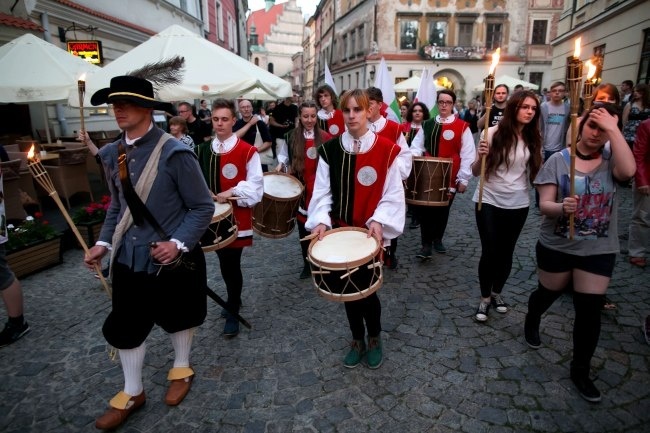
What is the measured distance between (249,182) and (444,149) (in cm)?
286

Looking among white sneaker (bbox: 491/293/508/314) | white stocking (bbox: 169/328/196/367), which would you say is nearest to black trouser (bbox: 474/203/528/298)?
white sneaker (bbox: 491/293/508/314)

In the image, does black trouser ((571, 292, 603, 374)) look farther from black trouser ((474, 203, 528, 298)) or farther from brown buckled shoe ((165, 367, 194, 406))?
brown buckled shoe ((165, 367, 194, 406))

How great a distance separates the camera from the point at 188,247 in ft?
8.75

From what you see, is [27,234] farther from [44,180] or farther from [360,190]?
[360,190]

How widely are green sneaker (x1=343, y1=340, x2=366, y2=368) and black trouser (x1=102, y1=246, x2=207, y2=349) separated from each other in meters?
1.30

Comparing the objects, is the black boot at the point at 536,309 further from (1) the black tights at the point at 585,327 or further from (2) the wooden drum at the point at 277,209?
(2) the wooden drum at the point at 277,209

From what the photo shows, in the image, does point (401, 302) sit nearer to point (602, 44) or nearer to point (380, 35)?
point (602, 44)

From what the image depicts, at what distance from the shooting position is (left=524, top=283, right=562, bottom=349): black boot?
3.25 meters

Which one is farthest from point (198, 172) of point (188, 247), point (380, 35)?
point (380, 35)

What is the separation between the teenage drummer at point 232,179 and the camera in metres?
3.81

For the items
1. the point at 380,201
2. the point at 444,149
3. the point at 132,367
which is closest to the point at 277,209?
the point at 380,201

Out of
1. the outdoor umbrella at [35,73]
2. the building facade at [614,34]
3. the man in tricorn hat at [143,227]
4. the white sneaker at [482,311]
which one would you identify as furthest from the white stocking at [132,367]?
the building facade at [614,34]

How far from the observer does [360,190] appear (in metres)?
3.18

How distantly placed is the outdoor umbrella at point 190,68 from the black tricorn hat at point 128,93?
11.7ft
